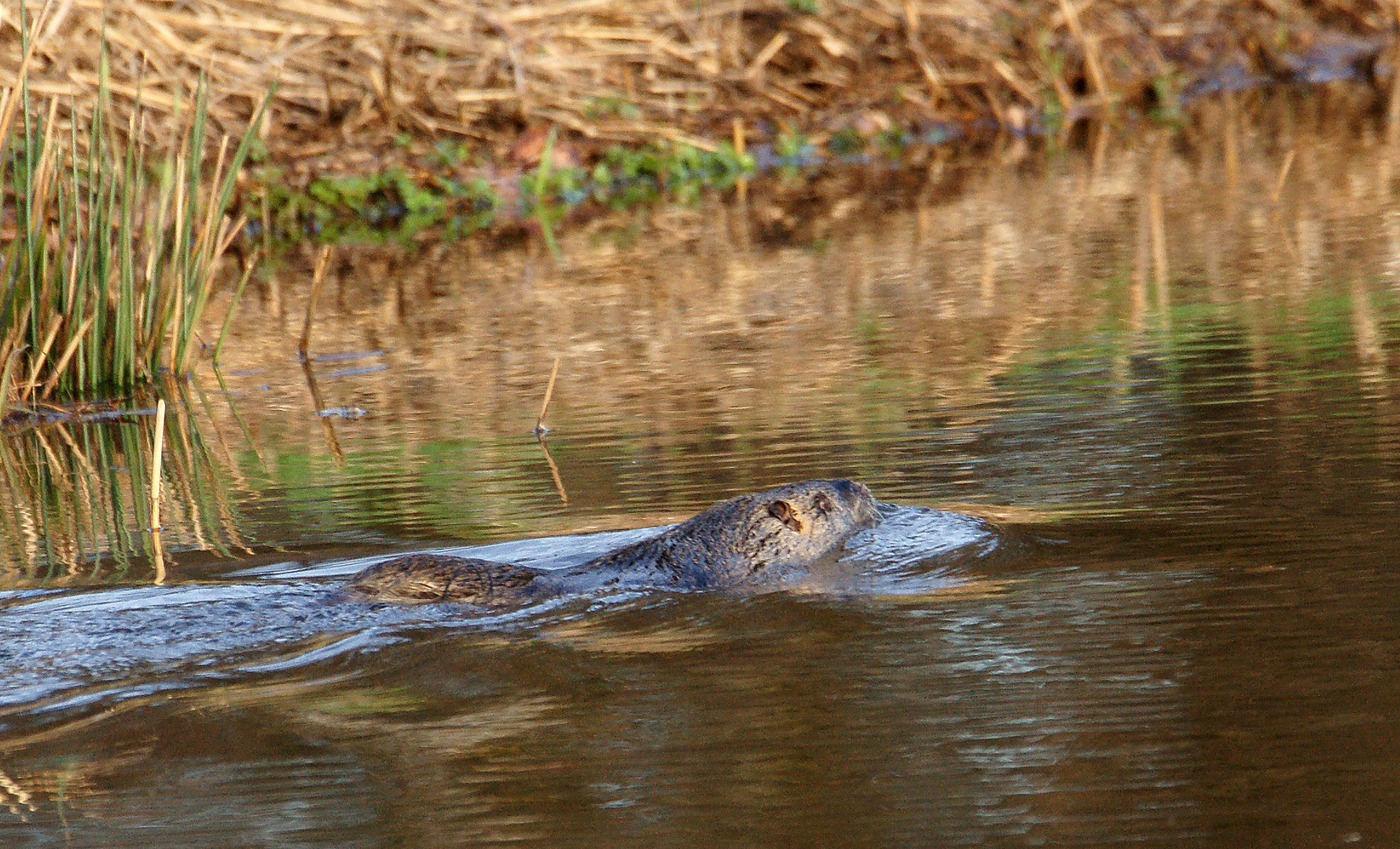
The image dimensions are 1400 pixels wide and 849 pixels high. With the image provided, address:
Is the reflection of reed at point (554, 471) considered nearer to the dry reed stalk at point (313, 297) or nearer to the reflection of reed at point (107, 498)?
the reflection of reed at point (107, 498)

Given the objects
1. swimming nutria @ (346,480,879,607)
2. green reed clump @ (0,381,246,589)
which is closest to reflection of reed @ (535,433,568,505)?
swimming nutria @ (346,480,879,607)

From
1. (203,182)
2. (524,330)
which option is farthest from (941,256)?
(203,182)

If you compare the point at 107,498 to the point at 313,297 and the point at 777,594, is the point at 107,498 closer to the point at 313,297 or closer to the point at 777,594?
the point at 313,297

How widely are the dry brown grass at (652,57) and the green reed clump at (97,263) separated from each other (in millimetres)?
4773

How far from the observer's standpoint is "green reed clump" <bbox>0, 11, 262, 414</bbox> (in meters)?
6.44

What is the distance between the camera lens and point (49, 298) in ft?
21.9

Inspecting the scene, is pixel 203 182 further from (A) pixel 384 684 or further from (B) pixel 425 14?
(A) pixel 384 684

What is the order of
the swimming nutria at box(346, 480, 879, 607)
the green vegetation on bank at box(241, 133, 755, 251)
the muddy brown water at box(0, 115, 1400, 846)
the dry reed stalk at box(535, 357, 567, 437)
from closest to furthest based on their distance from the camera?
the muddy brown water at box(0, 115, 1400, 846), the swimming nutria at box(346, 480, 879, 607), the dry reed stalk at box(535, 357, 567, 437), the green vegetation on bank at box(241, 133, 755, 251)

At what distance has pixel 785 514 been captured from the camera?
453cm

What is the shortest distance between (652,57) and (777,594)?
10.6 m

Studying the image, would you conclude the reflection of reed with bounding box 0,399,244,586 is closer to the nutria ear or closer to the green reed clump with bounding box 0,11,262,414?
the green reed clump with bounding box 0,11,262,414

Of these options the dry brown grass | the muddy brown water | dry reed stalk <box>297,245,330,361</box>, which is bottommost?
the muddy brown water

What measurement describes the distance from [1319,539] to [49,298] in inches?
185

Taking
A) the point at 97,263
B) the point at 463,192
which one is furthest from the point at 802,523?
the point at 463,192
